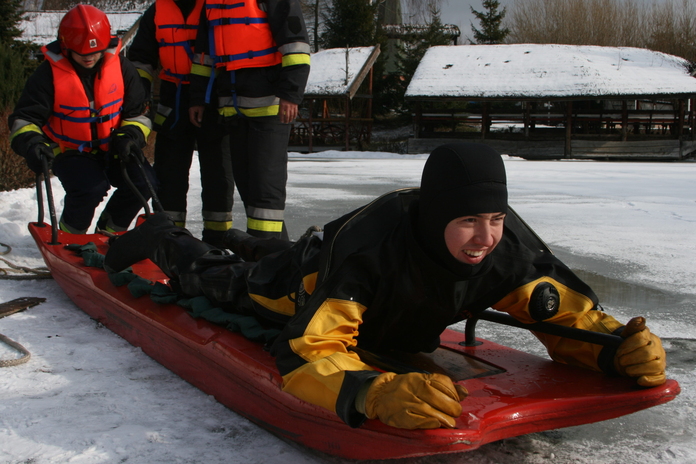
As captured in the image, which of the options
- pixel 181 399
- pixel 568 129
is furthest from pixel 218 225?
pixel 568 129

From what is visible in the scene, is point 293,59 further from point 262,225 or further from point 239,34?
point 262,225

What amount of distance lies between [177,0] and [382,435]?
3.09 meters

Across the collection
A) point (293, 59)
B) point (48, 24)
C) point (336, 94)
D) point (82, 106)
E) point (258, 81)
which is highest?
point (48, 24)

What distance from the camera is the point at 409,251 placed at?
1.83 meters

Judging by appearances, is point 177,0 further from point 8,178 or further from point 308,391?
point 8,178

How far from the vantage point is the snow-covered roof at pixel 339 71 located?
22812mm

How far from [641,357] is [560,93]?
19996 mm

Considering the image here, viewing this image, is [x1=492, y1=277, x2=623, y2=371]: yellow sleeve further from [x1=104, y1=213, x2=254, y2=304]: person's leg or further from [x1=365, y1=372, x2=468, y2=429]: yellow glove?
[x1=104, y1=213, x2=254, y2=304]: person's leg

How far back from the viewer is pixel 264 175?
12.0 feet

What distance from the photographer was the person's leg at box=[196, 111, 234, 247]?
4012 mm

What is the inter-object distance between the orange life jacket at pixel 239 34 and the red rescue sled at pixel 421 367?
1552 mm

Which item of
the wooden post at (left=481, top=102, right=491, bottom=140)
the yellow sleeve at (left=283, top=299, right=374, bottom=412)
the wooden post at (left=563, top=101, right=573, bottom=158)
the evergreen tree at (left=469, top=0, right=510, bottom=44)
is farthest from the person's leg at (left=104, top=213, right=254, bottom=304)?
the evergreen tree at (left=469, top=0, right=510, bottom=44)

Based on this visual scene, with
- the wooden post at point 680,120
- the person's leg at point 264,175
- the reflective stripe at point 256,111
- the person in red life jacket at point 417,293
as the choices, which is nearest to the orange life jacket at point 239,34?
the reflective stripe at point 256,111

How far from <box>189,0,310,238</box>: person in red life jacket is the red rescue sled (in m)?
1.15
